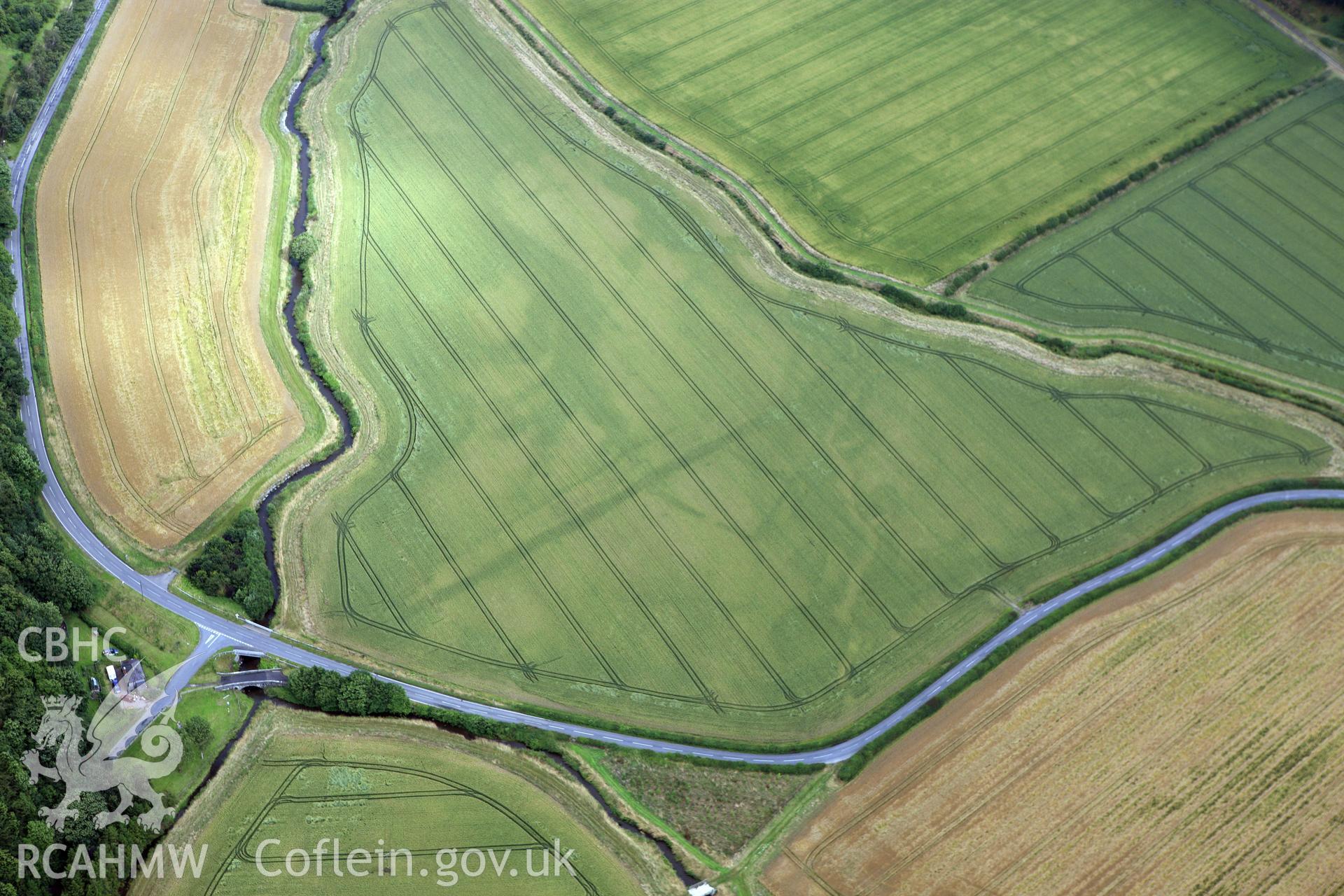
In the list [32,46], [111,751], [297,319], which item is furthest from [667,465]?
[32,46]

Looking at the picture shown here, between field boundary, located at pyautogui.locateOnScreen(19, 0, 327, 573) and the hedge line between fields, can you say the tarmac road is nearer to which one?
field boundary, located at pyautogui.locateOnScreen(19, 0, 327, 573)

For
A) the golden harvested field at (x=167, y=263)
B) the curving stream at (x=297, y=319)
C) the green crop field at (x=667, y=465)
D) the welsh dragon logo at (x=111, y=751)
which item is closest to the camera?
the welsh dragon logo at (x=111, y=751)

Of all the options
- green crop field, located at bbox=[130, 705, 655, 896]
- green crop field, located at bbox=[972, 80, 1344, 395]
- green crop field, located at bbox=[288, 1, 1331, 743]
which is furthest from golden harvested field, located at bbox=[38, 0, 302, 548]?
green crop field, located at bbox=[972, 80, 1344, 395]

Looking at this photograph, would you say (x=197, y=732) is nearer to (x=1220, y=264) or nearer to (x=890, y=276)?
(x=890, y=276)

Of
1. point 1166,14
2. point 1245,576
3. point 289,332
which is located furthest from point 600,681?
point 1166,14

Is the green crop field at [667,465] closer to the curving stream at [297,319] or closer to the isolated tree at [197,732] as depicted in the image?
the curving stream at [297,319]

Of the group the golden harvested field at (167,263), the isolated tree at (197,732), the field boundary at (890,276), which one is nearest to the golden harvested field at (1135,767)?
the field boundary at (890,276)

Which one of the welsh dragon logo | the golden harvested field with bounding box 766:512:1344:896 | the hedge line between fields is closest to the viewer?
the welsh dragon logo
